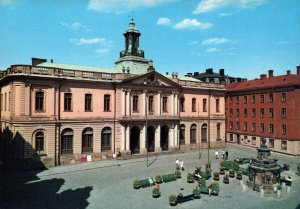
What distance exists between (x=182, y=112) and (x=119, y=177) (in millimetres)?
21596

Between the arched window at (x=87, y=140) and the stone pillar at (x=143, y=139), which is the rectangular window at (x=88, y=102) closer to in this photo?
the arched window at (x=87, y=140)

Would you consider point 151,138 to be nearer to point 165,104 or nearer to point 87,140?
point 165,104

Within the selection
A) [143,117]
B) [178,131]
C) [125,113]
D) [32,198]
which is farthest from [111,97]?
[32,198]

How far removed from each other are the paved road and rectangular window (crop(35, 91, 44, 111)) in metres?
8.10

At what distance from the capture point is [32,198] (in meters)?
23.0

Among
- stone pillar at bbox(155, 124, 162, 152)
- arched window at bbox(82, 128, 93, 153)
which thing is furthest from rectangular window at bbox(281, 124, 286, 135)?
arched window at bbox(82, 128, 93, 153)

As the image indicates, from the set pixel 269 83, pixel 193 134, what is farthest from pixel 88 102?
pixel 269 83

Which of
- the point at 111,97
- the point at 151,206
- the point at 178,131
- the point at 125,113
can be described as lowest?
the point at 151,206

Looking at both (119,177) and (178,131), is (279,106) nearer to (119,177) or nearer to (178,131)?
(178,131)

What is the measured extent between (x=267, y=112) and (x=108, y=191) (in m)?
38.3

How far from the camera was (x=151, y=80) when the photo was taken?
42.9 m

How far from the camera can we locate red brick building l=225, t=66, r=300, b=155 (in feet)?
152

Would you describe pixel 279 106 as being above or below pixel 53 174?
above

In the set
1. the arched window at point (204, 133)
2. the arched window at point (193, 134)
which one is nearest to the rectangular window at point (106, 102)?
the arched window at point (193, 134)
